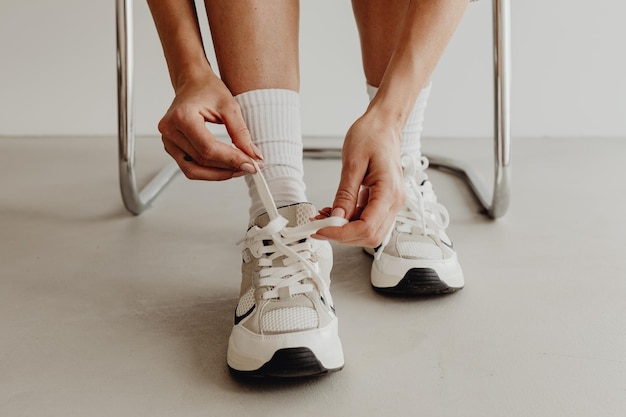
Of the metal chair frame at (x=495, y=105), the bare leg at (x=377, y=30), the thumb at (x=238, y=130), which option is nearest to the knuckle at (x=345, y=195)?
the thumb at (x=238, y=130)

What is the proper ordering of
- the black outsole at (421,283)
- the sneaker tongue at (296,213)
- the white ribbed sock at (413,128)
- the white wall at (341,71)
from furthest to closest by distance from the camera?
the white wall at (341,71), the white ribbed sock at (413,128), the black outsole at (421,283), the sneaker tongue at (296,213)

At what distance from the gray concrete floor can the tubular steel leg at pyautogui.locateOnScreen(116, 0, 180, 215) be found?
Answer: 44mm

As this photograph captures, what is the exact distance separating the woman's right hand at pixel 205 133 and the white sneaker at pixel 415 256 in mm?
218

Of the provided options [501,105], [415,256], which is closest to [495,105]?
[501,105]

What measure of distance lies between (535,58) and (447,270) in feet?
3.08

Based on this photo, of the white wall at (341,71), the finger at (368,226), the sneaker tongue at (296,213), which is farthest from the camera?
the white wall at (341,71)

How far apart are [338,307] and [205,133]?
27cm

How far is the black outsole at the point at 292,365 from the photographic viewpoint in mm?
599

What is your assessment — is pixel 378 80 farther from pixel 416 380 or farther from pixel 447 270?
pixel 416 380

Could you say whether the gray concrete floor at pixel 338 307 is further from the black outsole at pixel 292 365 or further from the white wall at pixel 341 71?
the white wall at pixel 341 71

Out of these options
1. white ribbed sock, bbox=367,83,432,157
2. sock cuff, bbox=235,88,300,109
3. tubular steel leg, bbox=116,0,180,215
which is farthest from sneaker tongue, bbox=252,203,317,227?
tubular steel leg, bbox=116,0,180,215

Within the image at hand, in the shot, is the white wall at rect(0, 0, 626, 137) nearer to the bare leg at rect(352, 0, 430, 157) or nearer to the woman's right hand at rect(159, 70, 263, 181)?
the bare leg at rect(352, 0, 430, 157)

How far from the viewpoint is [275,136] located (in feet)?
2.26

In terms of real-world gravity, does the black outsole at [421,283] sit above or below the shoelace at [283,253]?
below
